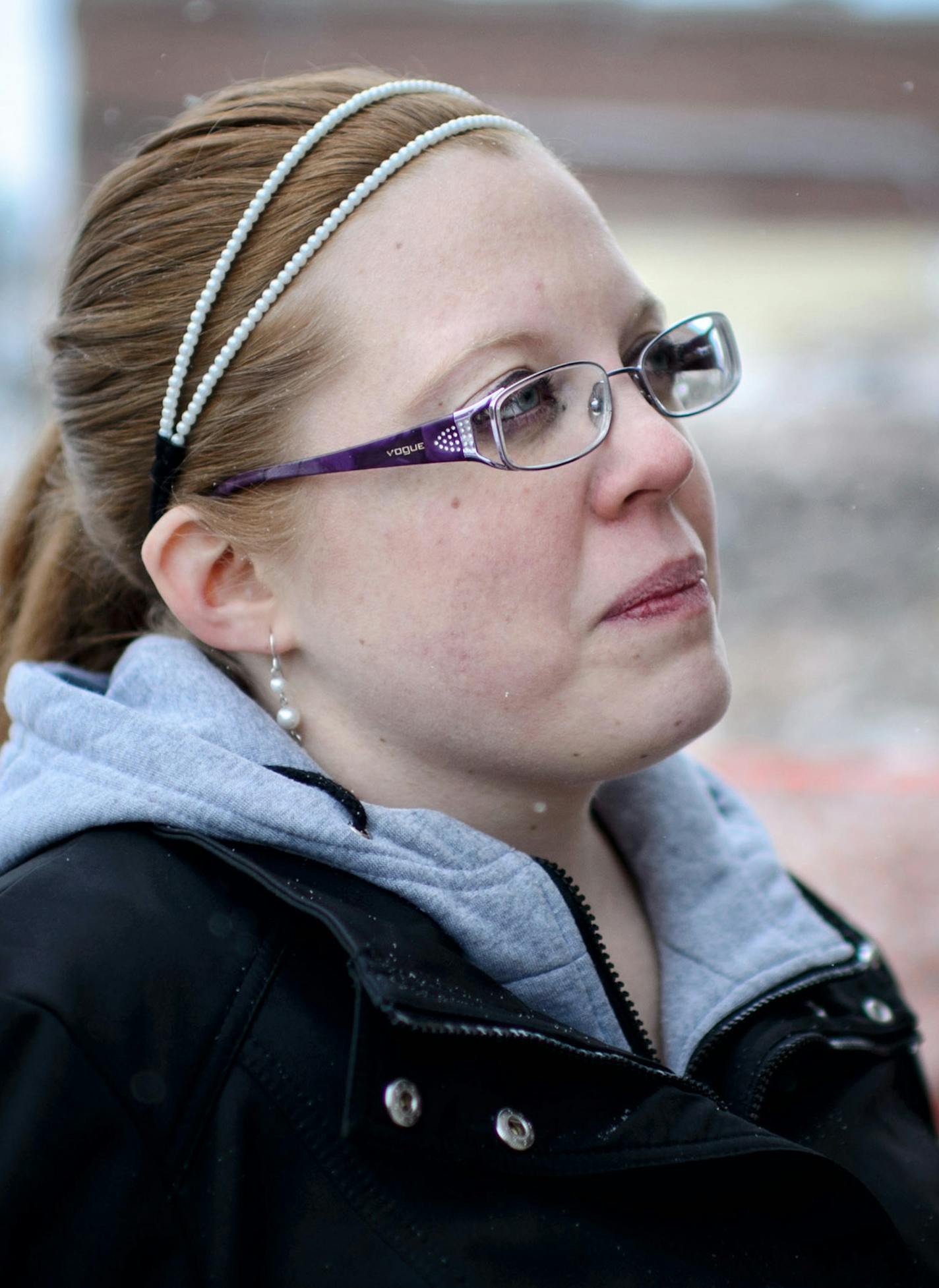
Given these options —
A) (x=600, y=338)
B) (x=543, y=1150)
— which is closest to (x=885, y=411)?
(x=600, y=338)

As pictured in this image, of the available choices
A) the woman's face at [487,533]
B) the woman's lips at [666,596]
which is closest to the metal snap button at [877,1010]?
the woman's face at [487,533]

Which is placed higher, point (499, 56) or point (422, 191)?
point (499, 56)

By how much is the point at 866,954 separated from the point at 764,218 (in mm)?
11344

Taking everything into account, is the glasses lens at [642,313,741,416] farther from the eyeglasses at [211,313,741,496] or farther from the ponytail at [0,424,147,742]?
the ponytail at [0,424,147,742]

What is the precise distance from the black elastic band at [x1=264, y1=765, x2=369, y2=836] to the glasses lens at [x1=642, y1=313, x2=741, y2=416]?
0.72 metres

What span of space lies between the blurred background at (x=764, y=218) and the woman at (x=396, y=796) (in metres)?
2.77

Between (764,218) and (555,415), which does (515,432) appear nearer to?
(555,415)

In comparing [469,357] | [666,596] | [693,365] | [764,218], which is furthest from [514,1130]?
[764,218]

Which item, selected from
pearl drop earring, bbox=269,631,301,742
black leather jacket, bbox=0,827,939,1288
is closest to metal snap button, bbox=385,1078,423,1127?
black leather jacket, bbox=0,827,939,1288

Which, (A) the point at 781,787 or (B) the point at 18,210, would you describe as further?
Answer: (B) the point at 18,210

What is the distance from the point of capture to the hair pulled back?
166 cm

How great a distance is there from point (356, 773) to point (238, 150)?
0.92 m

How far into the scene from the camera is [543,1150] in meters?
1.33

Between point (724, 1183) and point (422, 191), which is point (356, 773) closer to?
point (724, 1183)
